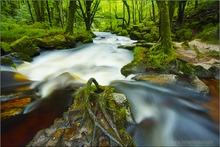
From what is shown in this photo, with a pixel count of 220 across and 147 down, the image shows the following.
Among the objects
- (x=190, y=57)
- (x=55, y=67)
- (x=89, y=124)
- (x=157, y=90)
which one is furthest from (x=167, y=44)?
(x=89, y=124)

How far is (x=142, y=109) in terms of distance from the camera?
15.9ft

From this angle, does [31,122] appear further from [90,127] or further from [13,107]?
[90,127]

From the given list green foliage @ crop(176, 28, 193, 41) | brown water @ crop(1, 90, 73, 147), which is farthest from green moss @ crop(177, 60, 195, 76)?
green foliage @ crop(176, 28, 193, 41)

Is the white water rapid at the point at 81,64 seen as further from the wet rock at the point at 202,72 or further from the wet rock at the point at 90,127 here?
the wet rock at the point at 90,127

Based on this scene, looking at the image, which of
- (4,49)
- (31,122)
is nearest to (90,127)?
(31,122)

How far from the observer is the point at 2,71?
21.7ft

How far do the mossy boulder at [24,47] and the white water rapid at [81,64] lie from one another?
1.25ft

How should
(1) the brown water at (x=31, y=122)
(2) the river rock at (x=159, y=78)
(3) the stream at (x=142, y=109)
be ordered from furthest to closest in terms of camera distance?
(2) the river rock at (x=159, y=78) → (3) the stream at (x=142, y=109) → (1) the brown water at (x=31, y=122)

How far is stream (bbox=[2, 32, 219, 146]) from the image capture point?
12.5 feet

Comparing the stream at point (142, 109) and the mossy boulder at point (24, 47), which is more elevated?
the mossy boulder at point (24, 47)

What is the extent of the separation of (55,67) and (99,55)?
2.97 meters

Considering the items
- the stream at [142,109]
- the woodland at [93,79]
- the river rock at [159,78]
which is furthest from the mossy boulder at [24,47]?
the river rock at [159,78]

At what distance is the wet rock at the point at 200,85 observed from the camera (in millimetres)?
5609

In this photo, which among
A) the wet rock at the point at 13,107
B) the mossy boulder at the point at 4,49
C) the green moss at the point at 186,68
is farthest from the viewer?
the mossy boulder at the point at 4,49
